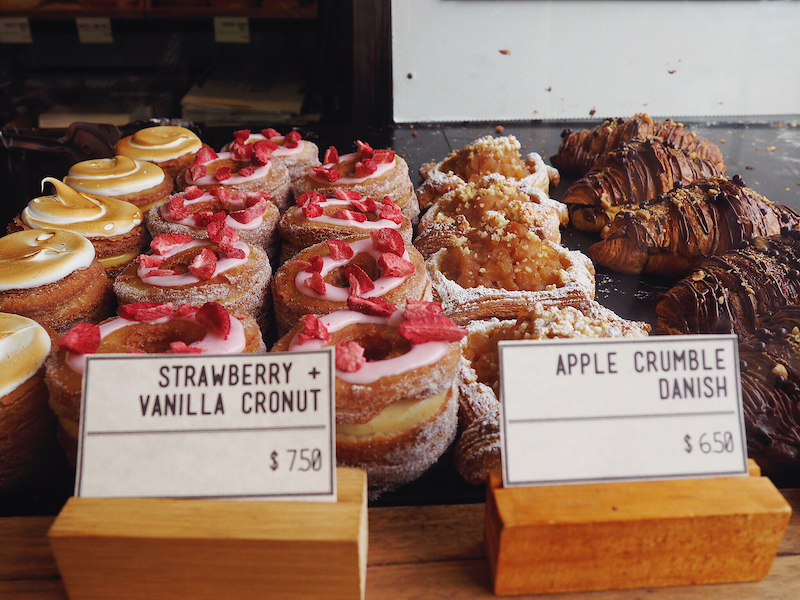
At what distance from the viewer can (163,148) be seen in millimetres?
2660

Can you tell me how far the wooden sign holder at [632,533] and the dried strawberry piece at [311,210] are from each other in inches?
47.2

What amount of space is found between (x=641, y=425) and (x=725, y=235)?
152 centimetres

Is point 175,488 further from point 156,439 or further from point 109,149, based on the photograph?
point 109,149

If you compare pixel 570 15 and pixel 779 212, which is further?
pixel 779 212

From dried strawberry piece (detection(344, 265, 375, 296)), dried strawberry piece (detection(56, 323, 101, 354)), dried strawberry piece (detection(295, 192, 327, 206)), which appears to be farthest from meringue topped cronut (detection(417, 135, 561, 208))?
dried strawberry piece (detection(56, 323, 101, 354))

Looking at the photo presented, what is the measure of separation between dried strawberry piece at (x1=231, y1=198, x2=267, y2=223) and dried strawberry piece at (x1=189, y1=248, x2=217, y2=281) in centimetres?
34

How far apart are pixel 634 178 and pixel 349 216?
147cm

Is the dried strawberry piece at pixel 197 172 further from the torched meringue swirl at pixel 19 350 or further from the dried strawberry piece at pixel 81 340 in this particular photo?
the dried strawberry piece at pixel 81 340

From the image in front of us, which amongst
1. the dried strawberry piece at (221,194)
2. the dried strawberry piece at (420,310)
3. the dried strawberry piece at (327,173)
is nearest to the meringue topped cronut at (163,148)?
the dried strawberry piece at (221,194)

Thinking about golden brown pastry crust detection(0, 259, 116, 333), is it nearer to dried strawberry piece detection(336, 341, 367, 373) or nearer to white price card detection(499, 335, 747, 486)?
dried strawberry piece detection(336, 341, 367, 373)

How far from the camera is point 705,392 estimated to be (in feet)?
3.48

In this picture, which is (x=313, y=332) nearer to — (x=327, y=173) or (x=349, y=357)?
(x=349, y=357)

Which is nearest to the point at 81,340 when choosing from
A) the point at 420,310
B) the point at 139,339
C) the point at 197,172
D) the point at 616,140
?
the point at 139,339

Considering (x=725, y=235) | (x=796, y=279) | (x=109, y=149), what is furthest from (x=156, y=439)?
(x=109, y=149)
